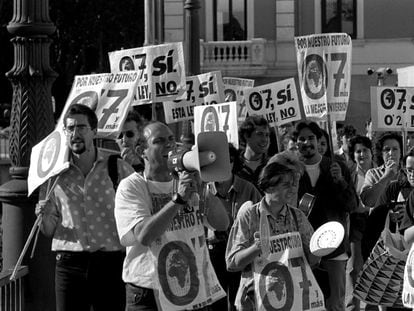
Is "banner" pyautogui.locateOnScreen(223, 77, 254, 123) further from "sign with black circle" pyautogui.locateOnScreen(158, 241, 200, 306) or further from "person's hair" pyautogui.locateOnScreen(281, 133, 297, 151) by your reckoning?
"sign with black circle" pyautogui.locateOnScreen(158, 241, 200, 306)

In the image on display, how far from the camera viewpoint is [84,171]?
21.5 ft

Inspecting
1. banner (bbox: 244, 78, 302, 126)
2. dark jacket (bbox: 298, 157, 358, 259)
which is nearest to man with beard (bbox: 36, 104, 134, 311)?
dark jacket (bbox: 298, 157, 358, 259)

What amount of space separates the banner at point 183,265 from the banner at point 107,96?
249 cm

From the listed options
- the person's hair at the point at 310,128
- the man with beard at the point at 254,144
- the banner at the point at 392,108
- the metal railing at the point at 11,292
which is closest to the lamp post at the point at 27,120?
the metal railing at the point at 11,292

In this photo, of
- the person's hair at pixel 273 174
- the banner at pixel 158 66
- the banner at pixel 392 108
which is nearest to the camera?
the person's hair at pixel 273 174

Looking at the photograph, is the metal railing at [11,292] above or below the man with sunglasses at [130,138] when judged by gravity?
below

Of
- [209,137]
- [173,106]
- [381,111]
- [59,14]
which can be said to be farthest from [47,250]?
[59,14]

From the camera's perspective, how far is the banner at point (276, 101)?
Result: 1443cm

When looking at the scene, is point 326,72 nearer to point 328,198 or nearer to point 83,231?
point 328,198

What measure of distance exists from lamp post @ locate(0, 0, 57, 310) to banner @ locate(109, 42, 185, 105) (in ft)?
12.2

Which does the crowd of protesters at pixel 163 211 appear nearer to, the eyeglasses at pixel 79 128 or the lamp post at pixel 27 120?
the eyeglasses at pixel 79 128

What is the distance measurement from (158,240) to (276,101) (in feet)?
29.8

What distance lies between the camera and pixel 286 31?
107 ft

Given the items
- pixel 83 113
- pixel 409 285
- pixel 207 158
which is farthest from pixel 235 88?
pixel 207 158
